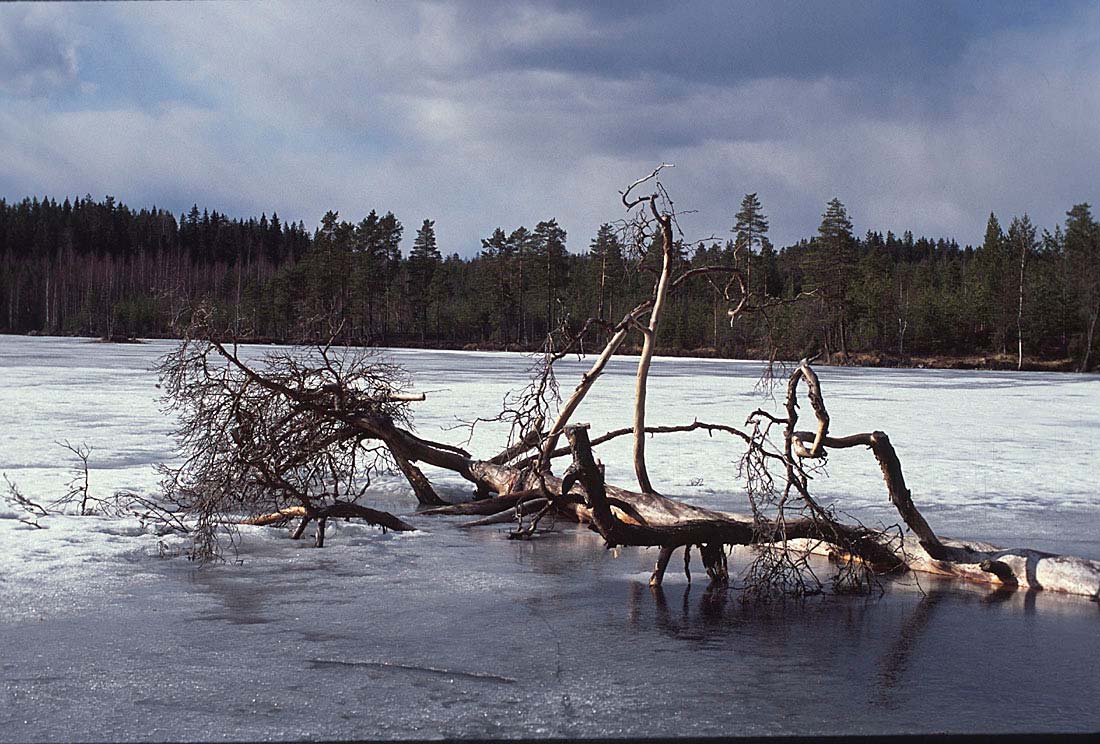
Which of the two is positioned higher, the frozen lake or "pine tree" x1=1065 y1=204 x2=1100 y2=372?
"pine tree" x1=1065 y1=204 x2=1100 y2=372

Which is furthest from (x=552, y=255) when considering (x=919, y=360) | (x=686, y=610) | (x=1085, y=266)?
(x=686, y=610)

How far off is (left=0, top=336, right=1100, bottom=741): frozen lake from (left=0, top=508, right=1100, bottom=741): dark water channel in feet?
0.07

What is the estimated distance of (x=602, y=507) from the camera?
6.96 m

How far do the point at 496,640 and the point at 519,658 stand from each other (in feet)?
1.28

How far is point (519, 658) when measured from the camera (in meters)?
5.73

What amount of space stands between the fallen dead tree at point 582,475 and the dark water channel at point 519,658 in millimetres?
309

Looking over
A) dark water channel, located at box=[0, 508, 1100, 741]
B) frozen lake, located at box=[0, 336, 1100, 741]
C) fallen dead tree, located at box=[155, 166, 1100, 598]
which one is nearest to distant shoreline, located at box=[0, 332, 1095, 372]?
fallen dead tree, located at box=[155, 166, 1100, 598]

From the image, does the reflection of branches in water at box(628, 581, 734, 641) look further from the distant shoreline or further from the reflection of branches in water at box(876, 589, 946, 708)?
the distant shoreline

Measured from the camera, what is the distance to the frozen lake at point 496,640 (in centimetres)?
475

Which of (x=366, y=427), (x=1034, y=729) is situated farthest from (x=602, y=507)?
(x=366, y=427)

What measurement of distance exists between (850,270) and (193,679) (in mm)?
76563

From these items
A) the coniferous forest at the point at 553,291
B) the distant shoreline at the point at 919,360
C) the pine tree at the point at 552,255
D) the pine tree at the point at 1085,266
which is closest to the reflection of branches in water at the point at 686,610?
the coniferous forest at the point at 553,291

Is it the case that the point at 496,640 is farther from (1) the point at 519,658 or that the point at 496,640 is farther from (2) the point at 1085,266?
(2) the point at 1085,266

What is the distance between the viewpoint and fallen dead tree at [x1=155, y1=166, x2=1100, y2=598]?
7.46 metres
